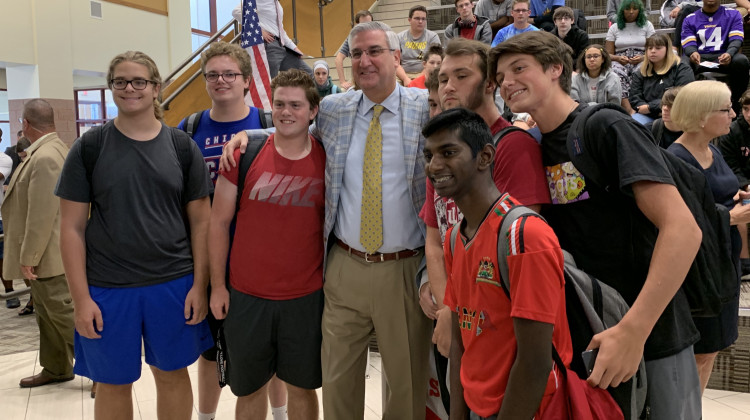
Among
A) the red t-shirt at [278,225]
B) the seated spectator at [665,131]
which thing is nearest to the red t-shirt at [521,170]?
the red t-shirt at [278,225]

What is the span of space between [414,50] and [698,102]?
5.60 meters

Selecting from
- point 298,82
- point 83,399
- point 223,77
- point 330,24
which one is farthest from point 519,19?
point 83,399

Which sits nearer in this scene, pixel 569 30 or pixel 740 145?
pixel 740 145

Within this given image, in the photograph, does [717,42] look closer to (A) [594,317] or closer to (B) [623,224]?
(B) [623,224]

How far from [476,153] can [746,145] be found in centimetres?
Result: 392

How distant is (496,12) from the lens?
8055mm

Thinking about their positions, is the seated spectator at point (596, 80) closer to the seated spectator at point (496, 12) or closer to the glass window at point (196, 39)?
the seated spectator at point (496, 12)

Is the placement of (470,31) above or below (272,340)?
above

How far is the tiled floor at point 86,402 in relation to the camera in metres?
3.39

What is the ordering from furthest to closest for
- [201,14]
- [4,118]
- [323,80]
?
[201,14], [4,118], [323,80]

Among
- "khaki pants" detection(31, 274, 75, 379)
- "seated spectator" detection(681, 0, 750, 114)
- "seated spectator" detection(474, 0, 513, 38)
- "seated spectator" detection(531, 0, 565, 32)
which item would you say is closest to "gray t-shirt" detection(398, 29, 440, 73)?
"seated spectator" detection(474, 0, 513, 38)

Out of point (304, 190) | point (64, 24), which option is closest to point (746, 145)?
point (304, 190)

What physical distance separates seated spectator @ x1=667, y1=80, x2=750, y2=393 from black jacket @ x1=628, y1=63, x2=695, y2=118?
3.99 metres

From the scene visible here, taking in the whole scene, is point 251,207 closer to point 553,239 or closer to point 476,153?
point 476,153
